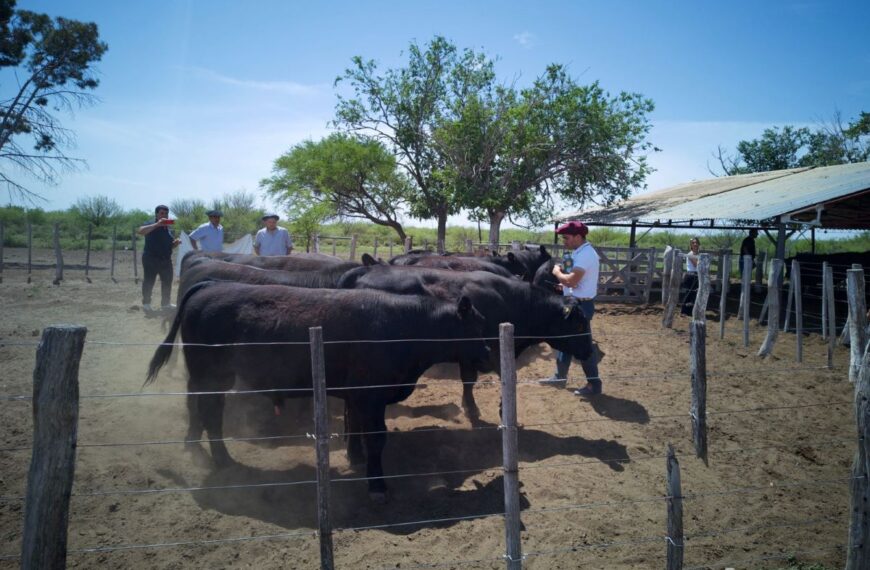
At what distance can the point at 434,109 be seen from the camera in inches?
891

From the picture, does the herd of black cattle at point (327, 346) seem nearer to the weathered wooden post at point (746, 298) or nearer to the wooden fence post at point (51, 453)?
the wooden fence post at point (51, 453)

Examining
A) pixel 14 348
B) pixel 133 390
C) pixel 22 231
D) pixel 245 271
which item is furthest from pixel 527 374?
pixel 22 231

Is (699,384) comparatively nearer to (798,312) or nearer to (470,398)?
(470,398)

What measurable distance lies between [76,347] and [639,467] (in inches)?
185

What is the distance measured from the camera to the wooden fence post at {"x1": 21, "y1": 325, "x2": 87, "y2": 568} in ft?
8.24

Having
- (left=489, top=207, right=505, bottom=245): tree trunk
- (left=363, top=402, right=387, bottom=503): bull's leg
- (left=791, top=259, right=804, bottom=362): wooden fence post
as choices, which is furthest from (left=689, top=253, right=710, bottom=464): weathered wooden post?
(left=489, top=207, right=505, bottom=245): tree trunk

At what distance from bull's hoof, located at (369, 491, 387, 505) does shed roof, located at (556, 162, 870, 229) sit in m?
11.3

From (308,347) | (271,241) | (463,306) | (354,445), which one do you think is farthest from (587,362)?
(271,241)

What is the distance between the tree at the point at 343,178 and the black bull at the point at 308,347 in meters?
16.6

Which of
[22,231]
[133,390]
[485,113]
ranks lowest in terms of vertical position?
[133,390]

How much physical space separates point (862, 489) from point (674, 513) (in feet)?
4.19

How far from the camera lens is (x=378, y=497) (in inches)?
178

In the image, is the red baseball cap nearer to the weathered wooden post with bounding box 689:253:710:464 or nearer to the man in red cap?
the man in red cap

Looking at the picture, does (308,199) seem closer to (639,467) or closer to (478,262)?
(478,262)
